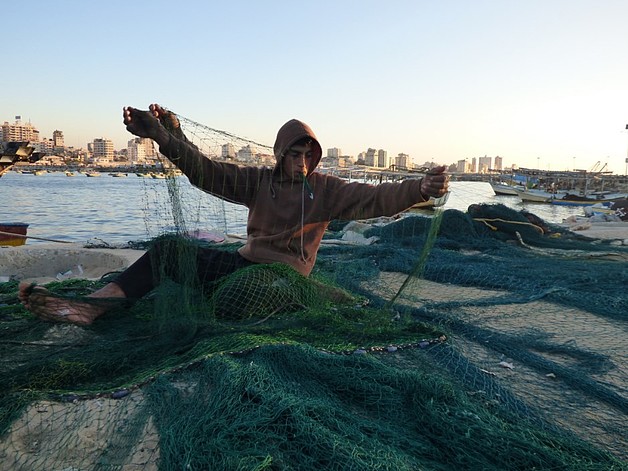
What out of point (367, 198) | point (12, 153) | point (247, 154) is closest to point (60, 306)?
point (247, 154)

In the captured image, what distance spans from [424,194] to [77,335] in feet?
7.41

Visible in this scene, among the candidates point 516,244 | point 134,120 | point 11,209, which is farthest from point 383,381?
point 11,209

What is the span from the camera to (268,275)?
3.05 meters

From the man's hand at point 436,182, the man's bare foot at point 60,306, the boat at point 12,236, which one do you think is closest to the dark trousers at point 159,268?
the man's bare foot at point 60,306

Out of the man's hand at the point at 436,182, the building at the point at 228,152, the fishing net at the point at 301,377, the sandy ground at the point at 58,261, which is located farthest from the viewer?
the sandy ground at the point at 58,261

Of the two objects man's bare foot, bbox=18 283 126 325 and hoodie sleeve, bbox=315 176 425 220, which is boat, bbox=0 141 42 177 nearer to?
man's bare foot, bbox=18 283 126 325

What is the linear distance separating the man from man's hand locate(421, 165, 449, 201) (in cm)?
16

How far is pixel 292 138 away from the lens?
3.32 meters

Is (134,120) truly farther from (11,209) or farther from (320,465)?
(11,209)

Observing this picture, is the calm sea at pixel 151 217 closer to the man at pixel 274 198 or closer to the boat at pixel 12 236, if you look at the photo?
the man at pixel 274 198

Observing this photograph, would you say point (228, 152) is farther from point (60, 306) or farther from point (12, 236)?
point (12, 236)

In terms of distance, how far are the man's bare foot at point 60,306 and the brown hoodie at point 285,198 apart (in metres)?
1.04

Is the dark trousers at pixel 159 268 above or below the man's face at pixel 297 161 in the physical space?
below

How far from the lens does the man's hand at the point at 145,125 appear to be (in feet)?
9.95
